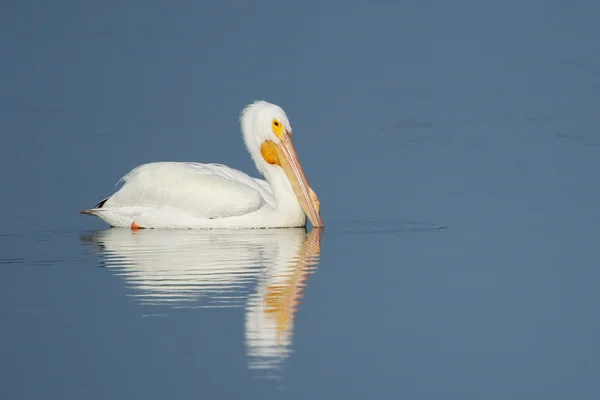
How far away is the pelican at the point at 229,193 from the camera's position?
10.5 meters

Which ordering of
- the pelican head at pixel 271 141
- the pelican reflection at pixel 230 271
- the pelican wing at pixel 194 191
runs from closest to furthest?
the pelican reflection at pixel 230 271
the pelican wing at pixel 194 191
the pelican head at pixel 271 141

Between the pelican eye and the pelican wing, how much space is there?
1.33 feet

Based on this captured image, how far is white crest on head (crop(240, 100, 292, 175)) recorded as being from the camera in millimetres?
10883

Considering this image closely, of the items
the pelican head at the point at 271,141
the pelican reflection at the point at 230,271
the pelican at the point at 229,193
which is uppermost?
the pelican head at the point at 271,141

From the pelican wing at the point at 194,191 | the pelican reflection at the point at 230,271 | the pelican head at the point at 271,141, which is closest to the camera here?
the pelican reflection at the point at 230,271

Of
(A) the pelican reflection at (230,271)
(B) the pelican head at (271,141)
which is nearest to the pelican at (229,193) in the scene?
(B) the pelican head at (271,141)

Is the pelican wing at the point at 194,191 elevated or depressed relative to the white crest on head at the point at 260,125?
depressed

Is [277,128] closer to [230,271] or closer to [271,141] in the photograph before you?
[271,141]

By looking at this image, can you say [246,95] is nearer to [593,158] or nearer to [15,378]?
[593,158]

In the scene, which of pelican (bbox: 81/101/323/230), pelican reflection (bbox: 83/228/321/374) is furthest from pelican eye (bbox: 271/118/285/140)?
pelican reflection (bbox: 83/228/321/374)

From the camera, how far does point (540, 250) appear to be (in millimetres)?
8734

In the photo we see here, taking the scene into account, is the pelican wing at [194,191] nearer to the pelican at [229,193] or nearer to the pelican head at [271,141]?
the pelican at [229,193]

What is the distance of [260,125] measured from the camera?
10.9 metres

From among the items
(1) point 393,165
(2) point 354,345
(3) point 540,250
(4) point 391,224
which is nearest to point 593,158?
(1) point 393,165
